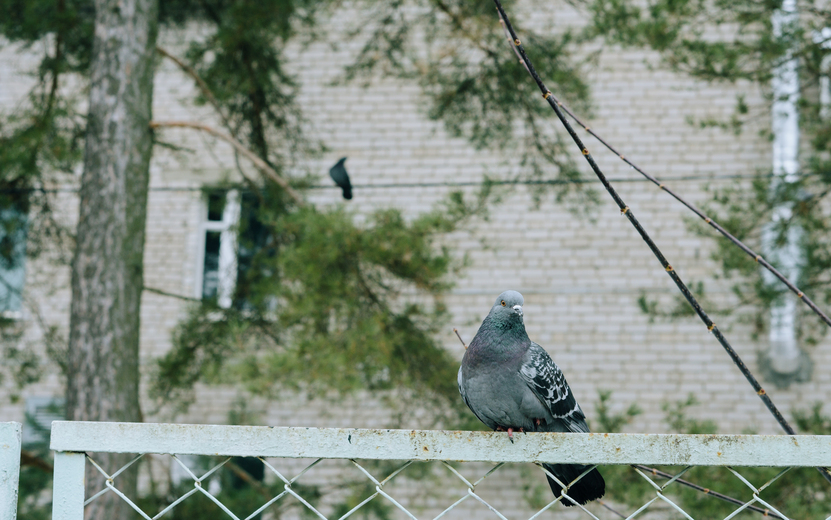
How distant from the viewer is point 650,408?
6.90m

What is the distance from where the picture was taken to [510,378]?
182 cm

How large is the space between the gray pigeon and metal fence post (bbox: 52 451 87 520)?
944 mm

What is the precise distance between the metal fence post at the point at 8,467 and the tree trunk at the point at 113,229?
3.28 meters

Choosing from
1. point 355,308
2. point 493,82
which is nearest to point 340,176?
point 355,308

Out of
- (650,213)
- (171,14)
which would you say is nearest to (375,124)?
(171,14)

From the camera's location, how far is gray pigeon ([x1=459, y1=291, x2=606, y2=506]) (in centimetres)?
182

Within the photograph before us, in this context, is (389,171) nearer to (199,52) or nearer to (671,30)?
(199,52)

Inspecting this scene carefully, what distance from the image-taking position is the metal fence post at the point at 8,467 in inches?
48.0

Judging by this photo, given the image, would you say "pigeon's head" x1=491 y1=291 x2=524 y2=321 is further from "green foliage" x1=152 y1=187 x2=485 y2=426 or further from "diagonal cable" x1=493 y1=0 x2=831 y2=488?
"green foliage" x1=152 y1=187 x2=485 y2=426

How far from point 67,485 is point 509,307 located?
108 cm

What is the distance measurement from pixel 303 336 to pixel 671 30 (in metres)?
3.10

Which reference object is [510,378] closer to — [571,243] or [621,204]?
[621,204]

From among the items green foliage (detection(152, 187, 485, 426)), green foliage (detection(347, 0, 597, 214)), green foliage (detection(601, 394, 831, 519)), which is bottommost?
green foliage (detection(601, 394, 831, 519))

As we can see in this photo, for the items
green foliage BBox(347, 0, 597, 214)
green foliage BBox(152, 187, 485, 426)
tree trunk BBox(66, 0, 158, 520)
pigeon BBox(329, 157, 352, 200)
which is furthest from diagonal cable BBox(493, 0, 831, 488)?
green foliage BBox(347, 0, 597, 214)
